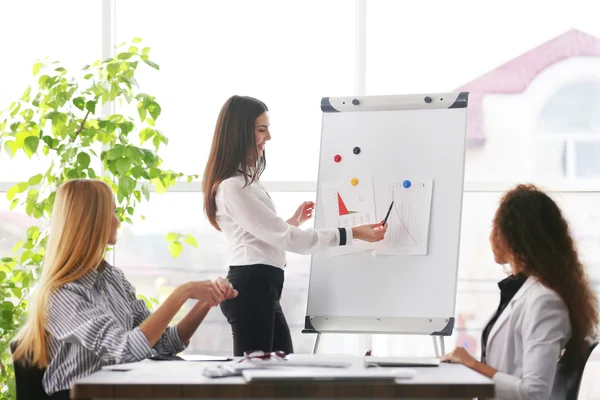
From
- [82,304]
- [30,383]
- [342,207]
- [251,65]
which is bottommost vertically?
[30,383]

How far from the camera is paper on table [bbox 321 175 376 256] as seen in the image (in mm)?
3125

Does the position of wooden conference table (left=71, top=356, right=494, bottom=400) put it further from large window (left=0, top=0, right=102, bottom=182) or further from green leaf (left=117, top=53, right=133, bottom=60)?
large window (left=0, top=0, right=102, bottom=182)

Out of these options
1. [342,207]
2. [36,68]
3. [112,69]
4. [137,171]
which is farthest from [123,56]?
[342,207]

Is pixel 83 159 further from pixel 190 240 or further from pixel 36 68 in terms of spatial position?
pixel 190 240

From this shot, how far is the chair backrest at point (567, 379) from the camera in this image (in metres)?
2.07


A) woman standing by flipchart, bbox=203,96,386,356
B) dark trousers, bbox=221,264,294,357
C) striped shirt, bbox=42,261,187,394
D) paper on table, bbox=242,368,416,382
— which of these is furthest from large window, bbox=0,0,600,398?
paper on table, bbox=242,368,416,382

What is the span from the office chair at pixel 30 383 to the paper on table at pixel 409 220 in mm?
1479

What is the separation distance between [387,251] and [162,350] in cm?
110

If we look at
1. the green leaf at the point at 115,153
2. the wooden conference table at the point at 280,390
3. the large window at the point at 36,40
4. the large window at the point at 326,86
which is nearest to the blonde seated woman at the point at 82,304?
the wooden conference table at the point at 280,390

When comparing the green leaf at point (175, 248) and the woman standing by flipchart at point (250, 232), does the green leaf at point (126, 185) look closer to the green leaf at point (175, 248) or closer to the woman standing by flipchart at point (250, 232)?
the green leaf at point (175, 248)

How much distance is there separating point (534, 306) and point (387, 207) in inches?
43.3

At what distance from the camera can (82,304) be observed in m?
2.04

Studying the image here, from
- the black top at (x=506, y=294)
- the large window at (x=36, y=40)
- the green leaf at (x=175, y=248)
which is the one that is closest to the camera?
the black top at (x=506, y=294)

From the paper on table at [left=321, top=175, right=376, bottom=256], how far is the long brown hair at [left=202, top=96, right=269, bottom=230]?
0.41 m
